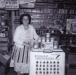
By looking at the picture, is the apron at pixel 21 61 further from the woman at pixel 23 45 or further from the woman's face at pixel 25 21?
the woman's face at pixel 25 21

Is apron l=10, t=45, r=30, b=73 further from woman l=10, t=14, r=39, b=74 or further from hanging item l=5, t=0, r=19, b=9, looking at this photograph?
hanging item l=5, t=0, r=19, b=9

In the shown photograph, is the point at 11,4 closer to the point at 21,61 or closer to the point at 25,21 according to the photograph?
the point at 25,21

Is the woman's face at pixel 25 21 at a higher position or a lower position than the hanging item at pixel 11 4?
lower

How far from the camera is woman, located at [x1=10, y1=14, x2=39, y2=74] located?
3146 mm

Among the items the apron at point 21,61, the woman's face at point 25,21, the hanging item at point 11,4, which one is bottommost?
the apron at point 21,61

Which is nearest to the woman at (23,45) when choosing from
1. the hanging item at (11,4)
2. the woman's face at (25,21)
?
the woman's face at (25,21)

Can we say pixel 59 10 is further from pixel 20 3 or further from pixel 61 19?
pixel 20 3

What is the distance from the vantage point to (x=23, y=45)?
11.6 ft

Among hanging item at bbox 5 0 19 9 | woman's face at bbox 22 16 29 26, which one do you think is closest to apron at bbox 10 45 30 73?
woman's face at bbox 22 16 29 26

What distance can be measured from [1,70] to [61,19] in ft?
5.65

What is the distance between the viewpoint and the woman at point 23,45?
315cm

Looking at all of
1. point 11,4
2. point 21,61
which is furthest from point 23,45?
point 11,4

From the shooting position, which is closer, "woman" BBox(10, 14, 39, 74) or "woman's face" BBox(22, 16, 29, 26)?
"woman" BBox(10, 14, 39, 74)

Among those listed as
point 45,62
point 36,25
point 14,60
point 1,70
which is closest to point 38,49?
point 45,62
